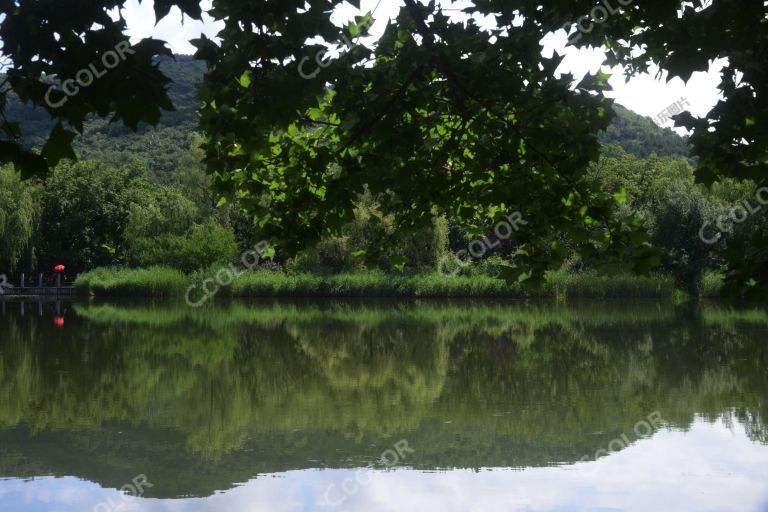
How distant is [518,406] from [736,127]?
552 cm

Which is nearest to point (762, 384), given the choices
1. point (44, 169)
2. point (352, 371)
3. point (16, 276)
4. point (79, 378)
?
point (352, 371)

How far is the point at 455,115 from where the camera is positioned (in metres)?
5.13

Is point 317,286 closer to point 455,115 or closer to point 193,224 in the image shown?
point 193,224

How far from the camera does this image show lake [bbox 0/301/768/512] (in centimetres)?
617

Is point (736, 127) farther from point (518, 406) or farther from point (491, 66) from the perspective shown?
point (518, 406)

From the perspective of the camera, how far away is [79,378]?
11500mm
